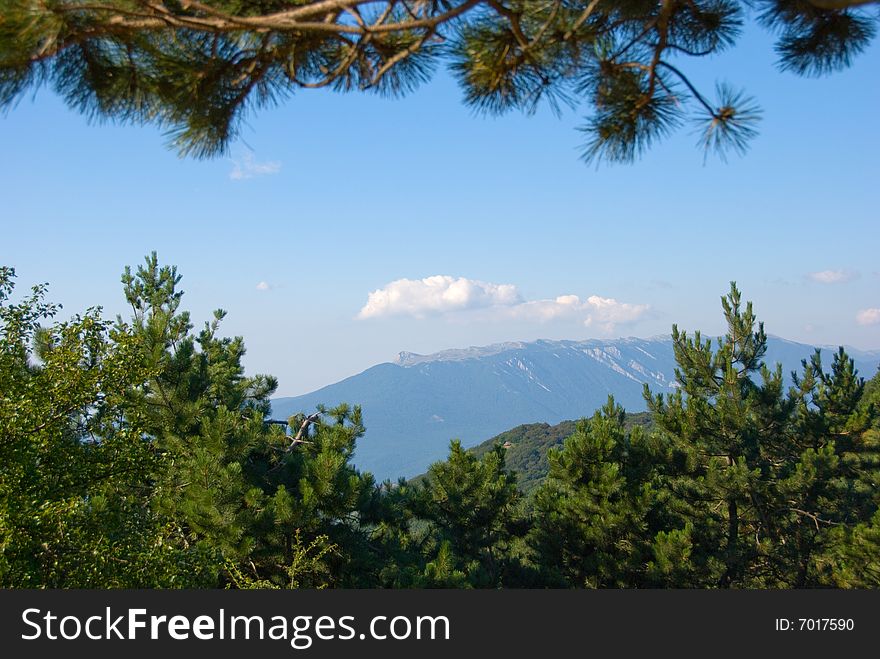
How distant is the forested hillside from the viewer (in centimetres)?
550

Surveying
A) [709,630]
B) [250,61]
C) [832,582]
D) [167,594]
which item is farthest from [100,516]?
[832,582]

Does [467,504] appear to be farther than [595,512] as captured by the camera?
No

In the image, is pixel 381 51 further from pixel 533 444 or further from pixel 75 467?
pixel 533 444

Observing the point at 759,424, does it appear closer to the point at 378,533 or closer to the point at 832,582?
the point at 832,582

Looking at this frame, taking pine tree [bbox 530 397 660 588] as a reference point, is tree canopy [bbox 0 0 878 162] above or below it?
above

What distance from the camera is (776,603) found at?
4375 mm

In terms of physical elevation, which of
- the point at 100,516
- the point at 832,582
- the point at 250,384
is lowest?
the point at 832,582

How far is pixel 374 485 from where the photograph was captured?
8102mm

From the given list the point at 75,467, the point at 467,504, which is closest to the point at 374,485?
the point at 467,504

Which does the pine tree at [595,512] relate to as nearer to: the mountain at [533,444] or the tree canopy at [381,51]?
the tree canopy at [381,51]

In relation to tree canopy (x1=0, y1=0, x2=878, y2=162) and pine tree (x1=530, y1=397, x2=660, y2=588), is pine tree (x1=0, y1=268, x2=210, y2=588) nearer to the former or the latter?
tree canopy (x1=0, y1=0, x2=878, y2=162)

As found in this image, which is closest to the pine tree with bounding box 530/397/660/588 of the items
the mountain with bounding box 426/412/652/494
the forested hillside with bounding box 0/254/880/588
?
the forested hillside with bounding box 0/254/880/588

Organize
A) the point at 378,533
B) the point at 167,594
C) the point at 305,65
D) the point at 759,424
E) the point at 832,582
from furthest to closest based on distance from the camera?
the point at 759,424
the point at 832,582
the point at 378,533
the point at 167,594
the point at 305,65

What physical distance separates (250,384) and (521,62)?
8.28m
